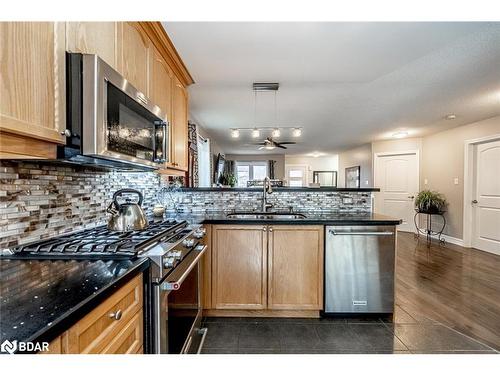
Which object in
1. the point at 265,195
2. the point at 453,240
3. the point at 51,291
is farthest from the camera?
the point at 453,240

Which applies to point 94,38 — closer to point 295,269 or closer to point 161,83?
point 161,83

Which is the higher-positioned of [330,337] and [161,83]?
[161,83]

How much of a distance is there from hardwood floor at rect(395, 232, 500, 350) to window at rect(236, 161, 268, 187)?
615 cm

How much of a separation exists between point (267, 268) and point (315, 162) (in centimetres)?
944

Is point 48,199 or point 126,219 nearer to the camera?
point 48,199

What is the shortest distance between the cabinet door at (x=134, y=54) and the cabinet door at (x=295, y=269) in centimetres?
144

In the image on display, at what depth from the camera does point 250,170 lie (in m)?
10.1

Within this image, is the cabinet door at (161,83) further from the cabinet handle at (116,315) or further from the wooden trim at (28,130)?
the cabinet handle at (116,315)

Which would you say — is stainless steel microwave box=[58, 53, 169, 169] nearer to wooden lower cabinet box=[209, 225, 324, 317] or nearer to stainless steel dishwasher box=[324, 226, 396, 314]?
wooden lower cabinet box=[209, 225, 324, 317]

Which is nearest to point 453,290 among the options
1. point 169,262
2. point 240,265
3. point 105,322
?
point 240,265

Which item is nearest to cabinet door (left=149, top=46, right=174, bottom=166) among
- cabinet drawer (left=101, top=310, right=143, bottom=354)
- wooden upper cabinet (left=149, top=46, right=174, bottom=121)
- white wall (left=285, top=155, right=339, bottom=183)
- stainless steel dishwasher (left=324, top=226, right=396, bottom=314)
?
wooden upper cabinet (left=149, top=46, right=174, bottom=121)

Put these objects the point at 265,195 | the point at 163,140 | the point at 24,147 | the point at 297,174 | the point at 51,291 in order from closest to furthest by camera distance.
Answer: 1. the point at 51,291
2. the point at 24,147
3. the point at 163,140
4. the point at 265,195
5. the point at 297,174

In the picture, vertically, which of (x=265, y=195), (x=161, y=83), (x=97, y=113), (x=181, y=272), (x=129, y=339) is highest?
(x=161, y=83)
